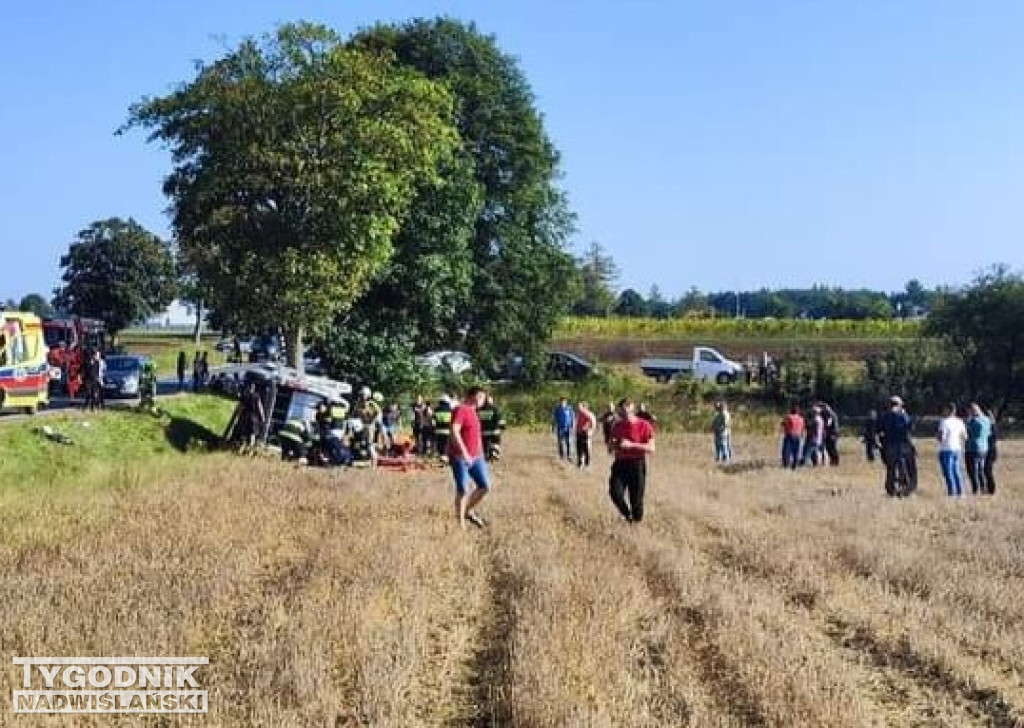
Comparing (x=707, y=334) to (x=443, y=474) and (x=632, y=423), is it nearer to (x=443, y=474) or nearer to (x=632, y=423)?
(x=443, y=474)

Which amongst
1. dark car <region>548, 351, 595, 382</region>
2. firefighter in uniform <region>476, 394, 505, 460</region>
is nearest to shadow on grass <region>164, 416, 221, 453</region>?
firefighter in uniform <region>476, 394, 505, 460</region>

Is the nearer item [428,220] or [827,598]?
[827,598]

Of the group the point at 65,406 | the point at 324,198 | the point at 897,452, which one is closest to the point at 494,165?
the point at 324,198

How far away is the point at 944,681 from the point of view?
27.9ft

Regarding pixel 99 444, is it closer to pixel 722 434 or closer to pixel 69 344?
pixel 69 344

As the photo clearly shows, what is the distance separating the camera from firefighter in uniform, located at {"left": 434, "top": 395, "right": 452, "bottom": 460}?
94.6 feet

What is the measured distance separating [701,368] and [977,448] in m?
40.3

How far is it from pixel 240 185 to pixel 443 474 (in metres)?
11.1

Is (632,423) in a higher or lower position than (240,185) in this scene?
lower

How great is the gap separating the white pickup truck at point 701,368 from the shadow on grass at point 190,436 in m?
34.0

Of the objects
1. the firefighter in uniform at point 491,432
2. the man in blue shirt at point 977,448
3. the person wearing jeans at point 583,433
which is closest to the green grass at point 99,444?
the firefighter in uniform at point 491,432

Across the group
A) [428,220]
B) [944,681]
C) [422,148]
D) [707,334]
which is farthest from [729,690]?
[707,334]

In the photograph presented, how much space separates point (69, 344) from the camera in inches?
1448

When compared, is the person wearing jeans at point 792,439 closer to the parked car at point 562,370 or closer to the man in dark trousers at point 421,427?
the man in dark trousers at point 421,427
